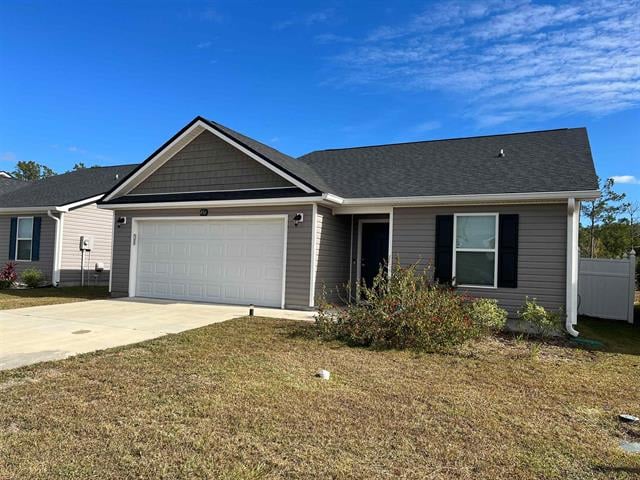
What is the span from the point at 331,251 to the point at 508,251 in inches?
162

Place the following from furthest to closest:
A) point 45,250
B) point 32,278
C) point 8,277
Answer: point 45,250 < point 8,277 < point 32,278

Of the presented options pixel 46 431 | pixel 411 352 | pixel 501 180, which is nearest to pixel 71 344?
pixel 46 431

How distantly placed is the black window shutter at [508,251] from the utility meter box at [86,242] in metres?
14.2

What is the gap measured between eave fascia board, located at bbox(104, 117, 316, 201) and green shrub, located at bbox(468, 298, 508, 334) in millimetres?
4304

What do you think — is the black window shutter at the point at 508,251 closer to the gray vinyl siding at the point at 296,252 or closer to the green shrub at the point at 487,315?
the green shrub at the point at 487,315

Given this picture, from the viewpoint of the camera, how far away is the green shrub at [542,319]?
27.0ft

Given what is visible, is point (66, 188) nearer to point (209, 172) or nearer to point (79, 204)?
point (79, 204)

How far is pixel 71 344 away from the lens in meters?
6.29

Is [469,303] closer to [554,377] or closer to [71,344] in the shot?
[554,377]

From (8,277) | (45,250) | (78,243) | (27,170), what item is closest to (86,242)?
(78,243)

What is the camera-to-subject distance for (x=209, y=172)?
11938 mm

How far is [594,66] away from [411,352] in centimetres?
845

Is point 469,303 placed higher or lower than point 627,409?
higher

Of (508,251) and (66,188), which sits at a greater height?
(66,188)
